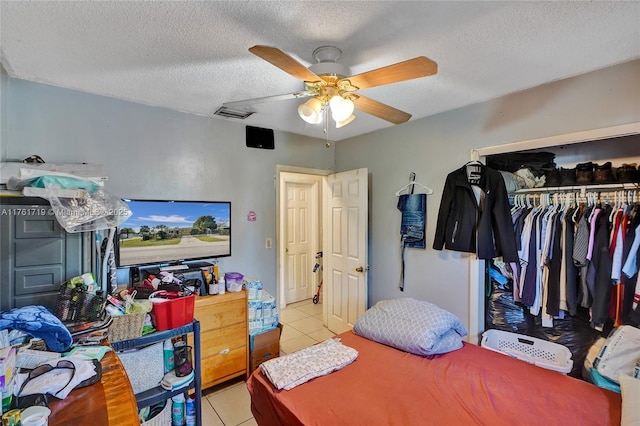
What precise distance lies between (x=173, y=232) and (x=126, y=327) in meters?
1.17

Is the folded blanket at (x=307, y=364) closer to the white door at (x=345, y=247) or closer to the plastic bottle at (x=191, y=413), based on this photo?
the plastic bottle at (x=191, y=413)

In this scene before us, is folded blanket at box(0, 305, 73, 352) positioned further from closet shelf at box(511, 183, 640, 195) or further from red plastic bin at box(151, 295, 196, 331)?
closet shelf at box(511, 183, 640, 195)

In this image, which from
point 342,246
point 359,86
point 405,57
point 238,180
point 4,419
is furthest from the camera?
point 342,246

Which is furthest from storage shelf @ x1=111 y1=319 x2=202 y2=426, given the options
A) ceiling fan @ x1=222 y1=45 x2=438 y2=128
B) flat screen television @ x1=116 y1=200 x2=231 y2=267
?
ceiling fan @ x1=222 y1=45 x2=438 y2=128

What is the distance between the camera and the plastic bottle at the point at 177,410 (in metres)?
1.86

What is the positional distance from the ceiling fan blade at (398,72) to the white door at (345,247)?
68.7 inches

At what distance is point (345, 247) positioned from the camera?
11.6 feet

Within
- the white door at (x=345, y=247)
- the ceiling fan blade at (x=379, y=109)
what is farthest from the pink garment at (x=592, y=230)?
the white door at (x=345, y=247)

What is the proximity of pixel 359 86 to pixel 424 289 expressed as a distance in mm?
2097

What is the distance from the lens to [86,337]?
147 cm

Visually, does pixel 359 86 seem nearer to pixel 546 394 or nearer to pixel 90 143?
pixel 546 394

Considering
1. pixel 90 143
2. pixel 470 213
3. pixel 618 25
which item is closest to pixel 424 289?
pixel 470 213

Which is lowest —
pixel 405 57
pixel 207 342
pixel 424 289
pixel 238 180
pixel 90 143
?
pixel 207 342

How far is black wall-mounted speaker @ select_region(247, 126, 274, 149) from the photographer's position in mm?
3154
